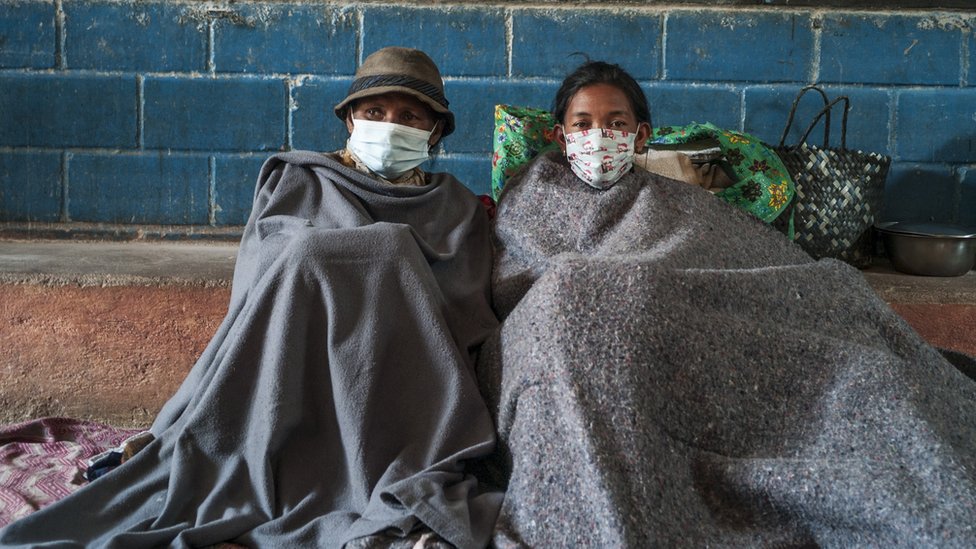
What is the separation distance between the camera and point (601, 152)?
2383 mm

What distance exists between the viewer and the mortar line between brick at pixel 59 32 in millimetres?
3113

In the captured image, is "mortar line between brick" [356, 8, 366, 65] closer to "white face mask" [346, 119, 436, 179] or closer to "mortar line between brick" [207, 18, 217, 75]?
"mortar line between brick" [207, 18, 217, 75]

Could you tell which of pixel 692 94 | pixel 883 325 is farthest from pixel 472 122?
pixel 883 325

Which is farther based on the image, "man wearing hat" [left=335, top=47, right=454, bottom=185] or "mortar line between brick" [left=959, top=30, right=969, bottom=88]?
"mortar line between brick" [left=959, top=30, right=969, bottom=88]

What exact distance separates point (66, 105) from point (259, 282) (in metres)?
1.57

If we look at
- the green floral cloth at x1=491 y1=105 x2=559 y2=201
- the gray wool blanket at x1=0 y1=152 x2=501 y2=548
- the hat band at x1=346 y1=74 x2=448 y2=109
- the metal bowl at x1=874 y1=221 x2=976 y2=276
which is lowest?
the gray wool blanket at x1=0 y1=152 x2=501 y2=548

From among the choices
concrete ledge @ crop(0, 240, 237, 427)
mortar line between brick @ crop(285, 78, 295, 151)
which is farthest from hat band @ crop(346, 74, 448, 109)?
mortar line between brick @ crop(285, 78, 295, 151)

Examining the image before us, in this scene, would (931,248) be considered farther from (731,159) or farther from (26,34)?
(26,34)

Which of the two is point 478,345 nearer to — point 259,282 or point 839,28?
point 259,282

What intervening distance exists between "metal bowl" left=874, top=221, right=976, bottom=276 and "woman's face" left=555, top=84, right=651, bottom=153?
40.0 inches

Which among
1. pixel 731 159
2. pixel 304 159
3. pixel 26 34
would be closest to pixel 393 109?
pixel 304 159

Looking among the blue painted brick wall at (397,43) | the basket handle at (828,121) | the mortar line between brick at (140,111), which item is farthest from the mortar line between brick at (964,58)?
the mortar line between brick at (140,111)

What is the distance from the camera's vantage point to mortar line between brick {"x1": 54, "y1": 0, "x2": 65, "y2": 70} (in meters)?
3.11

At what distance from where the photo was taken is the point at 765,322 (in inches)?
73.5
